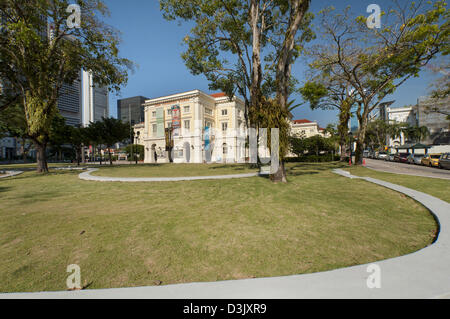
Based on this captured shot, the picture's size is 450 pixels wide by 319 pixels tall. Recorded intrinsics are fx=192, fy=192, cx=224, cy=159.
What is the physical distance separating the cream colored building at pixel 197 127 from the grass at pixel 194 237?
36080 millimetres

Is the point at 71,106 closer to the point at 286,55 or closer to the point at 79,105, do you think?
the point at 79,105

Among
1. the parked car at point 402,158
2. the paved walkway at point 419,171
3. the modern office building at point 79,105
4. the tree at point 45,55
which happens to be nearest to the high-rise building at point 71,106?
the modern office building at point 79,105

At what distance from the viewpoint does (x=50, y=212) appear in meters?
5.57

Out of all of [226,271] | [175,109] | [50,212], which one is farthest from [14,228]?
[175,109]

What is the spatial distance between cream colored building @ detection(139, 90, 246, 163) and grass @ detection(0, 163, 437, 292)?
3608 centimetres

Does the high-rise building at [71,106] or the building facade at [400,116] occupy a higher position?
the high-rise building at [71,106]

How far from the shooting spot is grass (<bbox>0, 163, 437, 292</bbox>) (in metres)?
2.85

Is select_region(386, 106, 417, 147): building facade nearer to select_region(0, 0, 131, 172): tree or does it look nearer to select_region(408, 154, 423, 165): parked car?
select_region(408, 154, 423, 165): parked car

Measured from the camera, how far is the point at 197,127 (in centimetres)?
4172

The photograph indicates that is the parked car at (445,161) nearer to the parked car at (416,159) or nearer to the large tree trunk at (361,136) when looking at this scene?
the parked car at (416,159)

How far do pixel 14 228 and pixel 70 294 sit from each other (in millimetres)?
3739

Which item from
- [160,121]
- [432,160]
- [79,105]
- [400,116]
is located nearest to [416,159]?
[432,160]

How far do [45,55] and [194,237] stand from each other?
66.8ft

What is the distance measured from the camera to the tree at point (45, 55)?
14.1 metres
